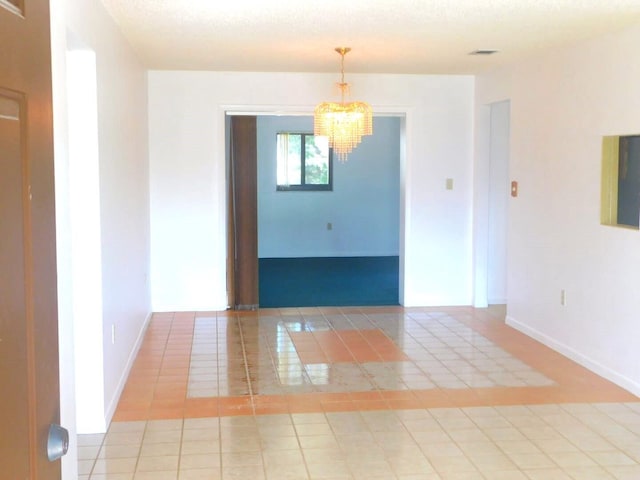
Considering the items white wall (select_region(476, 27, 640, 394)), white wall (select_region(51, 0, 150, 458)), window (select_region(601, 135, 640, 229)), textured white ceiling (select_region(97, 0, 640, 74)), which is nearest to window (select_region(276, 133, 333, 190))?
textured white ceiling (select_region(97, 0, 640, 74))

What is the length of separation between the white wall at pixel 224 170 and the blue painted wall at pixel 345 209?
14.0ft

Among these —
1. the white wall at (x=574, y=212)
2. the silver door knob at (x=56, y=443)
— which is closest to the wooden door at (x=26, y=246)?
the silver door knob at (x=56, y=443)

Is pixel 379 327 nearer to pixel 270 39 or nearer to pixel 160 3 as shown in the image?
pixel 270 39

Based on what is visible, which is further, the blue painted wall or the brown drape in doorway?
the blue painted wall

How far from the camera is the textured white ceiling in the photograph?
403 centimetres

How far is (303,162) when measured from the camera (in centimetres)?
1142

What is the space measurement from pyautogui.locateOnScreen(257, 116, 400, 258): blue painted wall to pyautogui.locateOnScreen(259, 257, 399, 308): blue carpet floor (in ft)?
0.97

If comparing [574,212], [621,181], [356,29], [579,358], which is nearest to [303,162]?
[574,212]

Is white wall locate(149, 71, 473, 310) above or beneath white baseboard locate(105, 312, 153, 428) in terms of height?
above

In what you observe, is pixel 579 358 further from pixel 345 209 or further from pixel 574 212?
pixel 345 209

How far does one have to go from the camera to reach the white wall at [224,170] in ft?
22.4

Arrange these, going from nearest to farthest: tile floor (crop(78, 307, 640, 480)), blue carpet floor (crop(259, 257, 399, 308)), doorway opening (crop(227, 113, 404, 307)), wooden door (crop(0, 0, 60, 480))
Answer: wooden door (crop(0, 0, 60, 480)) → tile floor (crop(78, 307, 640, 480)) → blue carpet floor (crop(259, 257, 399, 308)) → doorway opening (crop(227, 113, 404, 307))

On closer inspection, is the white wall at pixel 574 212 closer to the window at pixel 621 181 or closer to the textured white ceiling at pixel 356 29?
the window at pixel 621 181

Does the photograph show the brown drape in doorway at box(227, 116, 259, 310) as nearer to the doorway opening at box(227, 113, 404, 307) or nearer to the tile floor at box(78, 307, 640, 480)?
the tile floor at box(78, 307, 640, 480)
